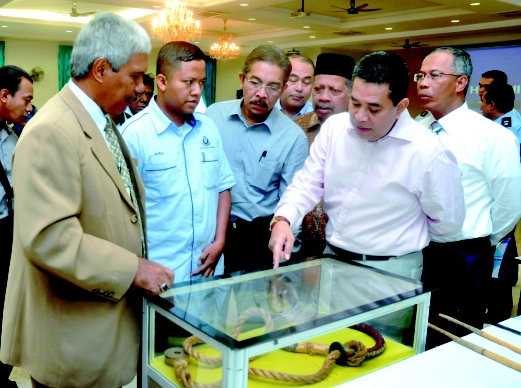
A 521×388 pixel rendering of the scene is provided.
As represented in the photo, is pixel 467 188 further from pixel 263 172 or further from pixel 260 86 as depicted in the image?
pixel 260 86

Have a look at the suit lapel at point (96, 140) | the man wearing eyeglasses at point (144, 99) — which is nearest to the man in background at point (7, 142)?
the man wearing eyeglasses at point (144, 99)

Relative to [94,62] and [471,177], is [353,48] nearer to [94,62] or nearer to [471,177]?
[471,177]

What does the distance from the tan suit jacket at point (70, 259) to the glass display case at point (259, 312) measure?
143 mm

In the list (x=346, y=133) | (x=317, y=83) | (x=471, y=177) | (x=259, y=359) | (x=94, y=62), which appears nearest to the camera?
(x=259, y=359)

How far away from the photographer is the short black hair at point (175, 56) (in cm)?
200

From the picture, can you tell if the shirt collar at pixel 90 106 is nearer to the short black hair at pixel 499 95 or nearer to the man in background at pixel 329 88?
the man in background at pixel 329 88

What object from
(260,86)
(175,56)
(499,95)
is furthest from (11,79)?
(499,95)

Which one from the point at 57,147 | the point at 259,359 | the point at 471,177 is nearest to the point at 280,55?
the point at 471,177

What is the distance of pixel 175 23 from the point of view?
25.9ft

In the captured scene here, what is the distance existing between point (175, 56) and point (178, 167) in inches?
17.7

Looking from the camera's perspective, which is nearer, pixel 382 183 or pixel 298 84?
pixel 382 183

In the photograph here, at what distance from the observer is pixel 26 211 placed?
1.22m

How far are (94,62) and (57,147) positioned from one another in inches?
10.5

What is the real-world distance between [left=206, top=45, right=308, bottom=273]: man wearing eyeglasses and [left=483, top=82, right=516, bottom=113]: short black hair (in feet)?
9.65
